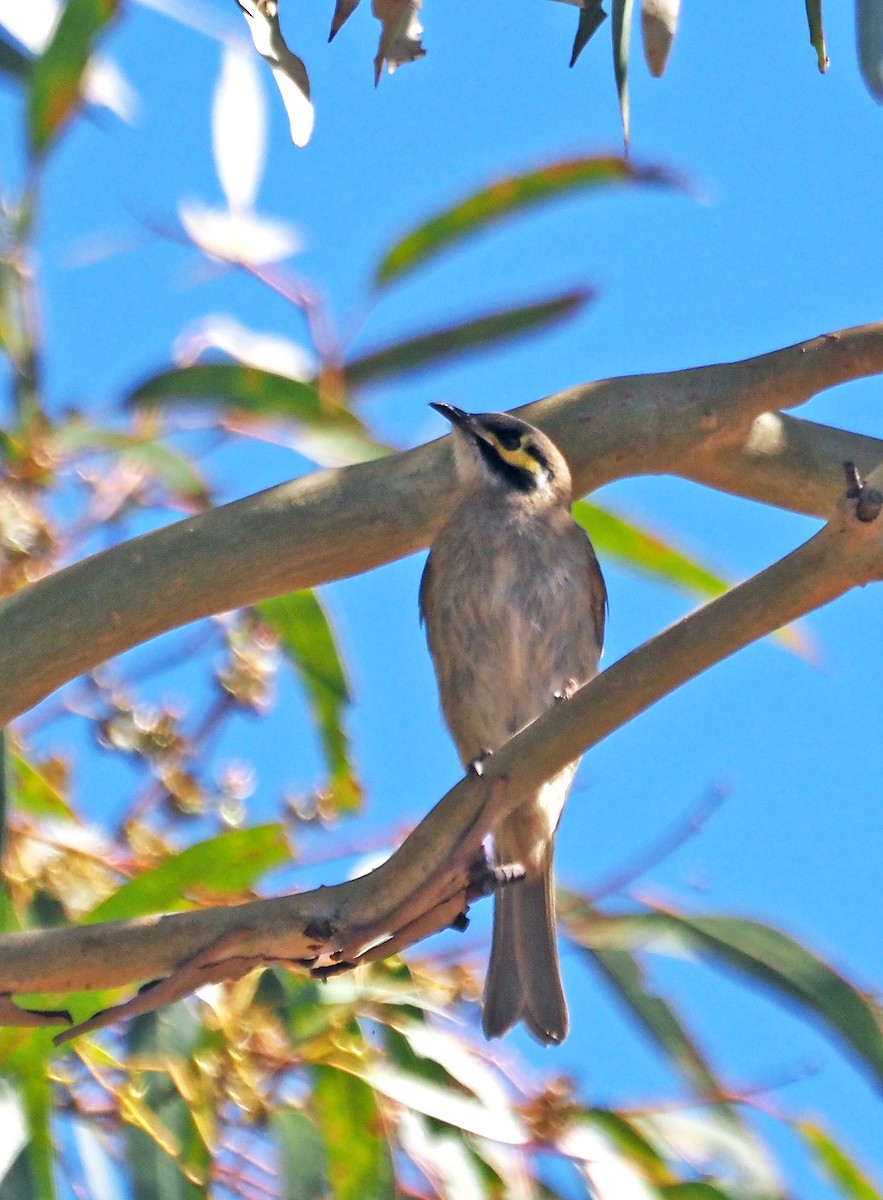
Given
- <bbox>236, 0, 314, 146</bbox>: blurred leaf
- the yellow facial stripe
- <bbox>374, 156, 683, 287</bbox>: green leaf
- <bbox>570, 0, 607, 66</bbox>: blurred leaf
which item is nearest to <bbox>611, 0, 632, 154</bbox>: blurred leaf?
<bbox>570, 0, 607, 66</bbox>: blurred leaf

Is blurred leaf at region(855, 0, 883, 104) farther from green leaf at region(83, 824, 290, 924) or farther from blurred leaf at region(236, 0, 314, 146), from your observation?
green leaf at region(83, 824, 290, 924)

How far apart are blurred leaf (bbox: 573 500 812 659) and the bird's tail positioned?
22.1 inches

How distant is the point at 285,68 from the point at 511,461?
123 centimetres

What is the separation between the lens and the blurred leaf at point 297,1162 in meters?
2.44

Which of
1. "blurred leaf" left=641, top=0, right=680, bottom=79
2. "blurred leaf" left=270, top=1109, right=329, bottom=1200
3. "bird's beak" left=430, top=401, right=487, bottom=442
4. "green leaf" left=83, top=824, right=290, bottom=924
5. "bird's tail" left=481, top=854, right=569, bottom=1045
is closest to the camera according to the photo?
"blurred leaf" left=641, top=0, right=680, bottom=79

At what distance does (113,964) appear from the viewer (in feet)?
5.61

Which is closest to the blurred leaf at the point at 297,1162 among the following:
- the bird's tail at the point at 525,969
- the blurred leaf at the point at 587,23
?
the bird's tail at the point at 525,969

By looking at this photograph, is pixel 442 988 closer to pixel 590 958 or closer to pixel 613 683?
pixel 590 958

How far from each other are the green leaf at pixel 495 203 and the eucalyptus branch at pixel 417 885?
4.49 feet

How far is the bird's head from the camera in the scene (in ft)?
9.34

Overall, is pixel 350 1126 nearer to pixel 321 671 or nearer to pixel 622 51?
pixel 321 671

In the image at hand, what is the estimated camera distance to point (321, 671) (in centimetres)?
274

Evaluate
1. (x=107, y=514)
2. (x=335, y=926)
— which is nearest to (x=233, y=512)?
(x=335, y=926)

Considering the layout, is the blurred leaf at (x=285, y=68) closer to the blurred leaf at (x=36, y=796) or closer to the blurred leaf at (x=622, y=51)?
the blurred leaf at (x=622, y=51)
